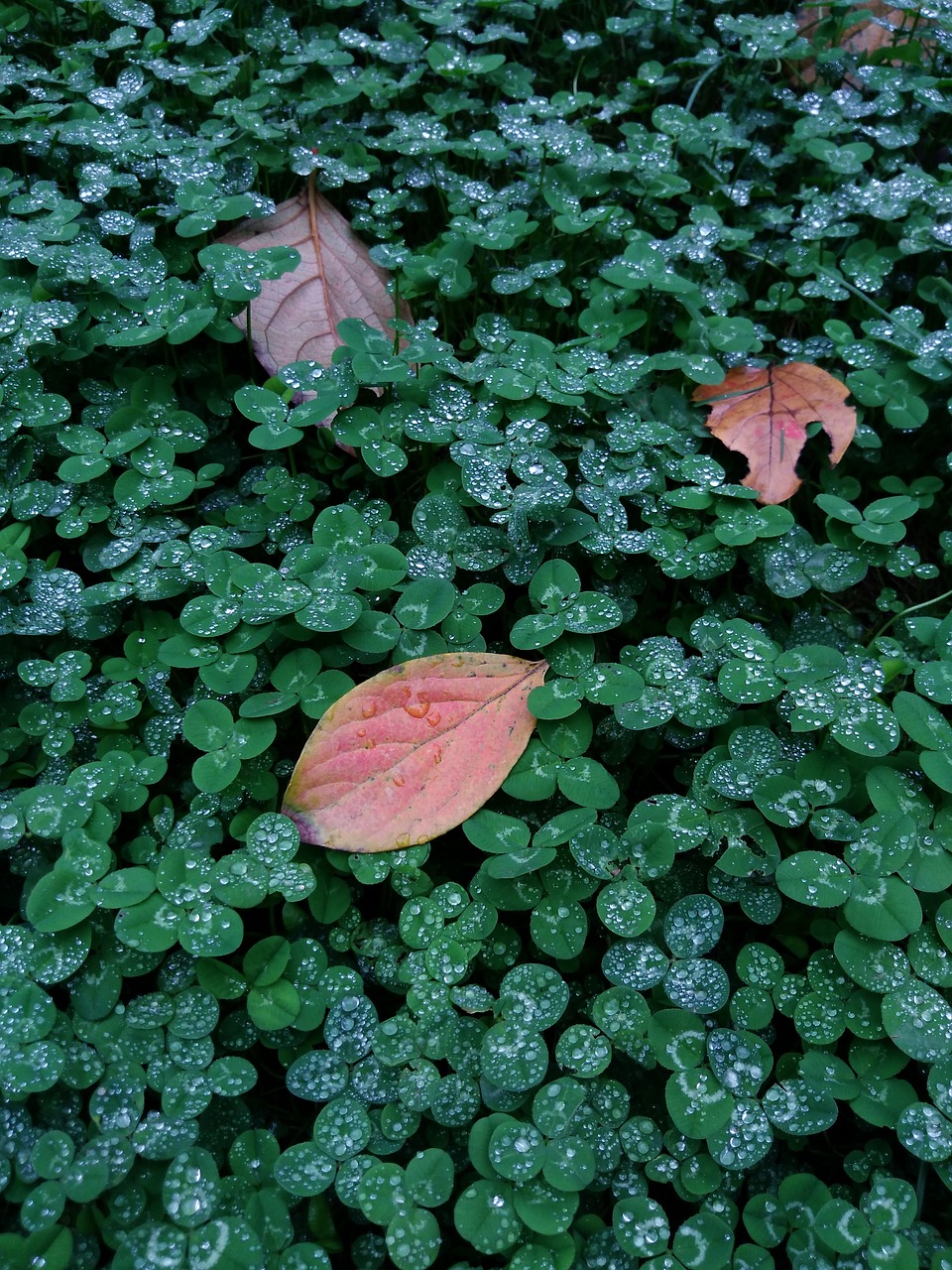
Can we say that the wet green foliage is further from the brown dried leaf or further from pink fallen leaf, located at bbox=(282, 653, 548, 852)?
the brown dried leaf

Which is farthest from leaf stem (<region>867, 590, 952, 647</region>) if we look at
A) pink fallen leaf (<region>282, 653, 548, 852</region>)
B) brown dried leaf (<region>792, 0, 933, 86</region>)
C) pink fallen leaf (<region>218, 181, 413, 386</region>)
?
brown dried leaf (<region>792, 0, 933, 86</region>)

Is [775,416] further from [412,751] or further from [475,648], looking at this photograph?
[412,751]

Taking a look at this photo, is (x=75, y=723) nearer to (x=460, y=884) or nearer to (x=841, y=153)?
(x=460, y=884)

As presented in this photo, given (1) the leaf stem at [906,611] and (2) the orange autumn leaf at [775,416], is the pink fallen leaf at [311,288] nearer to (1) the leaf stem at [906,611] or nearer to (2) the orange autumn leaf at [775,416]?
(2) the orange autumn leaf at [775,416]

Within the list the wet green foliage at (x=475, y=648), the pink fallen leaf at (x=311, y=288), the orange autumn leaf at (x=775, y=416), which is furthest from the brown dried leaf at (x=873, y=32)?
the pink fallen leaf at (x=311, y=288)

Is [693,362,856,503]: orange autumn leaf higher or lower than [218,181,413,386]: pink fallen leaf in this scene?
lower

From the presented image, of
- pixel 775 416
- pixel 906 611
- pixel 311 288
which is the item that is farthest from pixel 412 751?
pixel 311 288
